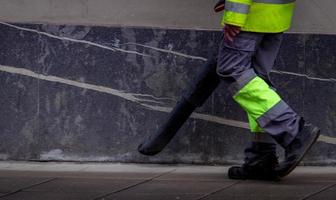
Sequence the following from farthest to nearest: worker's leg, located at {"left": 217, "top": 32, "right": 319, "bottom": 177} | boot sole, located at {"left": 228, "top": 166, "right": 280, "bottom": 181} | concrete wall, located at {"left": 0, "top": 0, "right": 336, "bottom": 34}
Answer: concrete wall, located at {"left": 0, "top": 0, "right": 336, "bottom": 34} → boot sole, located at {"left": 228, "top": 166, "right": 280, "bottom": 181} → worker's leg, located at {"left": 217, "top": 32, "right": 319, "bottom": 177}

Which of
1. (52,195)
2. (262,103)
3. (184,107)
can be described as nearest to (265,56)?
(262,103)

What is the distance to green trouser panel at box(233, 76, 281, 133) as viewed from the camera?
5461mm

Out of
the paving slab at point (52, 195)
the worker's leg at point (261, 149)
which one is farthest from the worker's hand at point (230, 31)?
the paving slab at point (52, 195)

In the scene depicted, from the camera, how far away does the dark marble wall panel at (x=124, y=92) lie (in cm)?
643

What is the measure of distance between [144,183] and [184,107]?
62cm

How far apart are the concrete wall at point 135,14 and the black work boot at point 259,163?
109 cm

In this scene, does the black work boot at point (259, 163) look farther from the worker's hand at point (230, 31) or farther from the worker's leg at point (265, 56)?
the worker's hand at point (230, 31)

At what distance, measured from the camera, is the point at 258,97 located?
5473mm

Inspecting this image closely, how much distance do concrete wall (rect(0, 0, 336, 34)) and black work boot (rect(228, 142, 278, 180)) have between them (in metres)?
1.09

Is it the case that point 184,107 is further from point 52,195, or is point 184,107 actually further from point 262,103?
point 52,195

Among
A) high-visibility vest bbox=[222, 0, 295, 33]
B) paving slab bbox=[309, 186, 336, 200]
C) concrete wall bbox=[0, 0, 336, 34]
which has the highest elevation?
concrete wall bbox=[0, 0, 336, 34]

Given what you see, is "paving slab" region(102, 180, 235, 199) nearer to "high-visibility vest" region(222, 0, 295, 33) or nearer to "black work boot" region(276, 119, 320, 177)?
"black work boot" region(276, 119, 320, 177)

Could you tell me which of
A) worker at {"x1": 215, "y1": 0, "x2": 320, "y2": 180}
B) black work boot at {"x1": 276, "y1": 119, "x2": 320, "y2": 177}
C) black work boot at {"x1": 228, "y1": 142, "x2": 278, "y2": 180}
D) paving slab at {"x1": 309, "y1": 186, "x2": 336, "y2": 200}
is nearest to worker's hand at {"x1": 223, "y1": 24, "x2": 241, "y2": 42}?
worker at {"x1": 215, "y1": 0, "x2": 320, "y2": 180}

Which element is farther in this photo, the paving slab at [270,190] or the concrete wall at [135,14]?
the concrete wall at [135,14]
